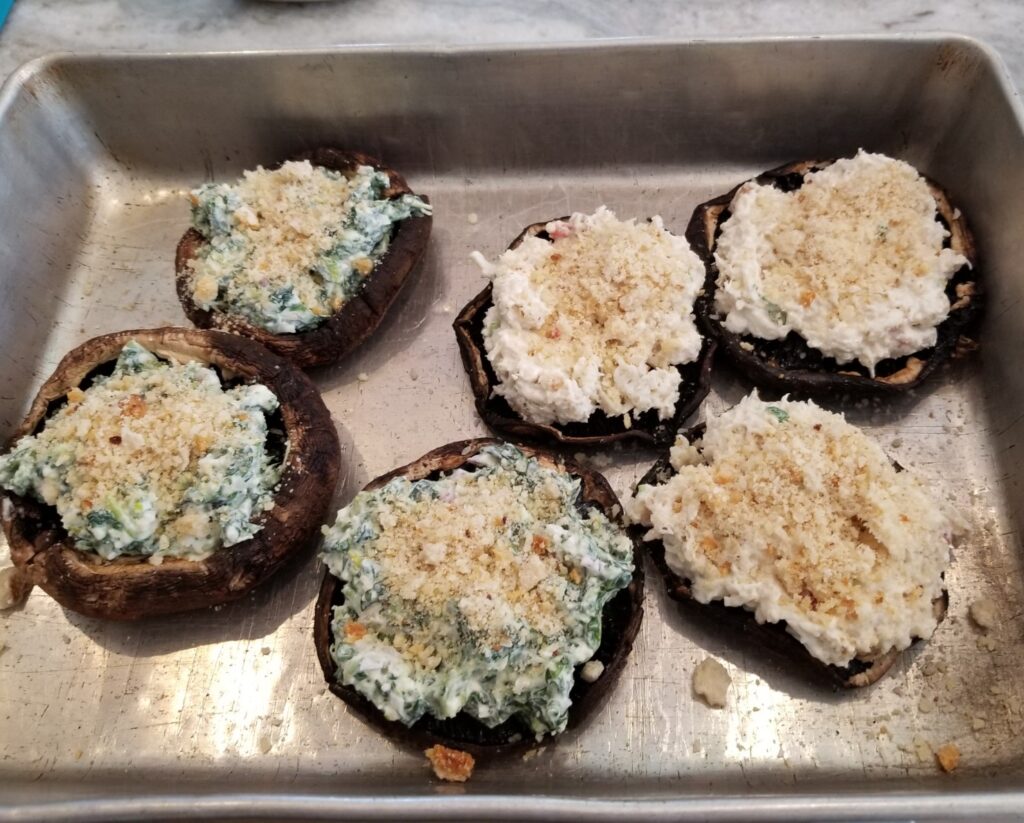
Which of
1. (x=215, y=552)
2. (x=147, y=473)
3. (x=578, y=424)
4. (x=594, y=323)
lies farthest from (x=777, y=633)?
(x=147, y=473)

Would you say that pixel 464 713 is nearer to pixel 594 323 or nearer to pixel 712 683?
pixel 712 683

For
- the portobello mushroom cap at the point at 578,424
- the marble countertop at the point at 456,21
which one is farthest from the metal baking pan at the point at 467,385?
the marble countertop at the point at 456,21

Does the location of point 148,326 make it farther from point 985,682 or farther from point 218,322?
point 985,682

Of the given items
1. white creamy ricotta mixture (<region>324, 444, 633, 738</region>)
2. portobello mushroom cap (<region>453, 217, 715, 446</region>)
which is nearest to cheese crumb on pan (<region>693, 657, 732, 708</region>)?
white creamy ricotta mixture (<region>324, 444, 633, 738</region>)

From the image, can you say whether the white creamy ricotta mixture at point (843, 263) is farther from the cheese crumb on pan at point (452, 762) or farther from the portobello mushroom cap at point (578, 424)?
the cheese crumb on pan at point (452, 762)

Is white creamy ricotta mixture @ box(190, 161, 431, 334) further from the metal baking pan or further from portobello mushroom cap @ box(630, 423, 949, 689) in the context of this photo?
portobello mushroom cap @ box(630, 423, 949, 689)

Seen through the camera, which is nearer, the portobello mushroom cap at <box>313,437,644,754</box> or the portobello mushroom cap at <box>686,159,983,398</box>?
the portobello mushroom cap at <box>313,437,644,754</box>
